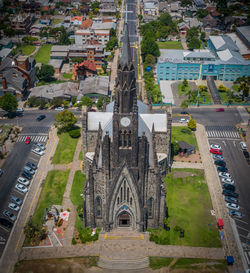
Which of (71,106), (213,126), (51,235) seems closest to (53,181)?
(51,235)

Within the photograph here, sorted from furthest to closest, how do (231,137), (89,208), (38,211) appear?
1. (231,137)
2. (38,211)
3. (89,208)

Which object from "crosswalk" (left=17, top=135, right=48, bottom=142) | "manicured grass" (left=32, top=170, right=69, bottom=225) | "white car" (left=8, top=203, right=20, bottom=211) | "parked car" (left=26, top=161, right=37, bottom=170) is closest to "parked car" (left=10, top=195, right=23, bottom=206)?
"white car" (left=8, top=203, right=20, bottom=211)

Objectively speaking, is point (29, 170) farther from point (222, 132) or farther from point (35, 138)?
point (222, 132)

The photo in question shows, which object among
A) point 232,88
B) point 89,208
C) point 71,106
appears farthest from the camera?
point 232,88

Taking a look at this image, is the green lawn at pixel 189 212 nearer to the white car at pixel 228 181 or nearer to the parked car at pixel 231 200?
the parked car at pixel 231 200

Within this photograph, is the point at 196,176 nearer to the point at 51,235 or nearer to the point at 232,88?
the point at 51,235

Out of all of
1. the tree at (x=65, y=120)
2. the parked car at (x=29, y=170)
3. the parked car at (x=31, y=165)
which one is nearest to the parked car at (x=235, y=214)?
the parked car at (x=29, y=170)

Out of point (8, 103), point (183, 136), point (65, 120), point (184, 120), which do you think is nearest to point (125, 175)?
point (65, 120)
